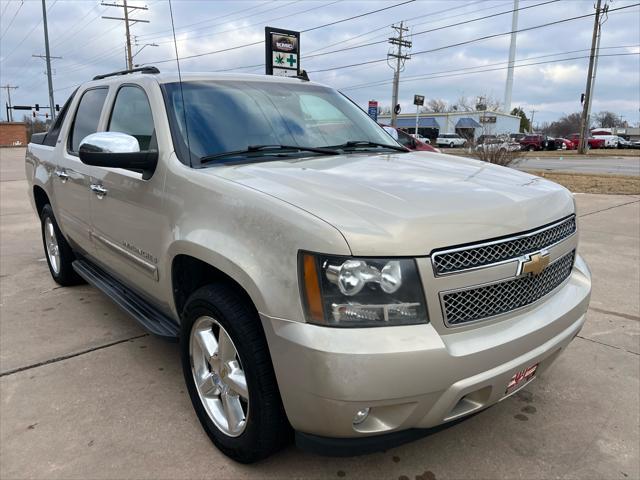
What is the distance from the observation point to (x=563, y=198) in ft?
8.41

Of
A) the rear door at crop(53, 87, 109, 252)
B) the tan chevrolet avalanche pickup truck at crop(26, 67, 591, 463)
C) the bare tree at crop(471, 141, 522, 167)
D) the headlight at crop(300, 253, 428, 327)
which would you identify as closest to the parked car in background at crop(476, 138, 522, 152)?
the bare tree at crop(471, 141, 522, 167)

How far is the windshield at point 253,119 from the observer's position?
2.82m

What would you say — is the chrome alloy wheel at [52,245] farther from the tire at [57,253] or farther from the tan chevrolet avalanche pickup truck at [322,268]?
the tan chevrolet avalanche pickup truck at [322,268]

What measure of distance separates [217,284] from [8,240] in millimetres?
6019

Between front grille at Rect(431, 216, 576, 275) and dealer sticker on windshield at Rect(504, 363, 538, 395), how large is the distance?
49 centimetres

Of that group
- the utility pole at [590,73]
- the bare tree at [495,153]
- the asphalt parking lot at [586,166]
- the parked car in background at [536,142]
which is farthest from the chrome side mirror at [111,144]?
the parked car in background at [536,142]

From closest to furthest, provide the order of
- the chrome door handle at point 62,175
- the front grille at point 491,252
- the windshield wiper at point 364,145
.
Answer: the front grille at point 491,252
the windshield wiper at point 364,145
the chrome door handle at point 62,175

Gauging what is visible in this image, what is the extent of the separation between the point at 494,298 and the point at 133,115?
246 centimetres

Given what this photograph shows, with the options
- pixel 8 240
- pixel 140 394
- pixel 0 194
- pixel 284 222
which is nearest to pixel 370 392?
pixel 284 222

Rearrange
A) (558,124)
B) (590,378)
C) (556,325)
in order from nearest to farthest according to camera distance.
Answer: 1. (556,325)
2. (590,378)
3. (558,124)

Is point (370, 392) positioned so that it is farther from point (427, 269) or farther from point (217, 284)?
point (217, 284)

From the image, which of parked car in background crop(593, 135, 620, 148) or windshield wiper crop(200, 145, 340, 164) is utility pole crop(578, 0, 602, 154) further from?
windshield wiper crop(200, 145, 340, 164)

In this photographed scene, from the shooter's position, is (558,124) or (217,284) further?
(558,124)

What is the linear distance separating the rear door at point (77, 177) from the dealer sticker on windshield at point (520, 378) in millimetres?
2903
